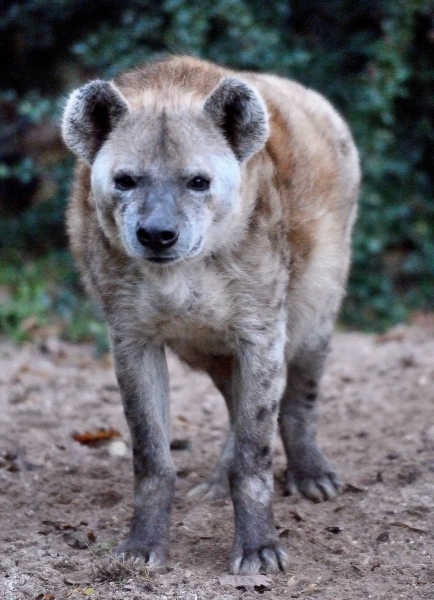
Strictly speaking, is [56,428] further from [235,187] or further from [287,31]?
[287,31]

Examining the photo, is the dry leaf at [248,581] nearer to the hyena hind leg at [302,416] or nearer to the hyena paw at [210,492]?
the hyena paw at [210,492]

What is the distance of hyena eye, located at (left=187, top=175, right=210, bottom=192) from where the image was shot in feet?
13.2

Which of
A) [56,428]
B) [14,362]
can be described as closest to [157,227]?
[56,428]

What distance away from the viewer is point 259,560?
13.8 ft

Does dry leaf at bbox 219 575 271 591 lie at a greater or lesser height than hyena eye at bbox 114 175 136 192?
lesser

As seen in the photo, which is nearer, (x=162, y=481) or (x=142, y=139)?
(x=142, y=139)

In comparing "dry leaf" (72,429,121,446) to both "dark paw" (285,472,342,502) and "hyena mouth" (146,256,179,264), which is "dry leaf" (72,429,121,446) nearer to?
"dark paw" (285,472,342,502)

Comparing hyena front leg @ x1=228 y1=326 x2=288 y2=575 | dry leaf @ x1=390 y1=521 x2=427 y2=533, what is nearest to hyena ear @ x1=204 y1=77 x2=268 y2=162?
hyena front leg @ x1=228 y1=326 x2=288 y2=575

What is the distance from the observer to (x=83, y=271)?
507cm

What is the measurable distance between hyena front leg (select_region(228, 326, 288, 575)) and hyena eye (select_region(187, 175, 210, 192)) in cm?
77

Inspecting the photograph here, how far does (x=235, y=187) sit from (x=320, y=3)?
19.5 feet

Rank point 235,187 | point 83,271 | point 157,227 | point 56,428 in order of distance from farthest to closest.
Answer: point 56,428
point 83,271
point 235,187
point 157,227

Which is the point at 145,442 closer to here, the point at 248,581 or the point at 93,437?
the point at 248,581

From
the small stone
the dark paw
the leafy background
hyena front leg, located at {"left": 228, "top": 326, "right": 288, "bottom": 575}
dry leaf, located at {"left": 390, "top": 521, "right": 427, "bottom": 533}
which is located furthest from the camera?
the leafy background
